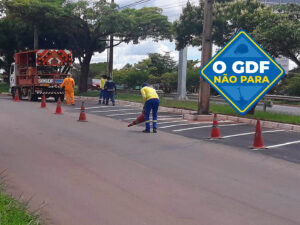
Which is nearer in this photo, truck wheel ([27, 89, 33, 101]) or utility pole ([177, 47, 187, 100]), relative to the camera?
truck wheel ([27, 89, 33, 101])

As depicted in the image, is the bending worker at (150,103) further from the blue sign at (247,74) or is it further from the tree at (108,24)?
the tree at (108,24)

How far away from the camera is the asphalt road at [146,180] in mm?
5980

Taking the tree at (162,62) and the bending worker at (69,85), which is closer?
the bending worker at (69,85)

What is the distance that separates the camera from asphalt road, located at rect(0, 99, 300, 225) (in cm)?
598

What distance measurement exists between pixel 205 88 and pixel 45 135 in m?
7.43

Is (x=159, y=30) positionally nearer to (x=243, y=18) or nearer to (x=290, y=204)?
(x=243, y=18)

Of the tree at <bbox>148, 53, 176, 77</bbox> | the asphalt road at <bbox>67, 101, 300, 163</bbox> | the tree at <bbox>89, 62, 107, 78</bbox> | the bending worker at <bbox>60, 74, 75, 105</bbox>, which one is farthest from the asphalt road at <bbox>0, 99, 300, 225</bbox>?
the tree at <bbox>89, 62, 107, 78</bbox>

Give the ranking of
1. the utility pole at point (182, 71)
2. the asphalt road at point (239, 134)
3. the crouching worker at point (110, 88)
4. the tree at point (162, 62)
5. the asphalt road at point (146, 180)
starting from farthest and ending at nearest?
the tree at point (162, 62) → the utility pole at point (182, 71) → the crouching worker at point (110, 88) → the asphalt road at point (239, 134) → the asphalt road at point (146, 180)

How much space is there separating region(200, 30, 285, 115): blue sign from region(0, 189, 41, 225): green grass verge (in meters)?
6.50

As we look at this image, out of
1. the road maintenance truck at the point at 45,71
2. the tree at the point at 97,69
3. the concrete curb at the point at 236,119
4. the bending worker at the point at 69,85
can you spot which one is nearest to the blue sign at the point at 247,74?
the concrete curb at the point at 236,119

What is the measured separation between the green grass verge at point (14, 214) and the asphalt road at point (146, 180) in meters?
0.37

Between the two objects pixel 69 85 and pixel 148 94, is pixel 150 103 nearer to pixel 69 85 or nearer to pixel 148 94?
pixel 148 94

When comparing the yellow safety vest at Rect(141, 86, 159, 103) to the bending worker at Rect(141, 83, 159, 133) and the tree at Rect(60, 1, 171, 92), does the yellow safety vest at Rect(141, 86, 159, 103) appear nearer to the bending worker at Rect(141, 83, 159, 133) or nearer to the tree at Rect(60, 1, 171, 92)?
the bending worker at Rect(141, 83, 159, 133)

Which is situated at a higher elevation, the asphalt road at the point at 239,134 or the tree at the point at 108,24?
the tree at the point at 108,24
